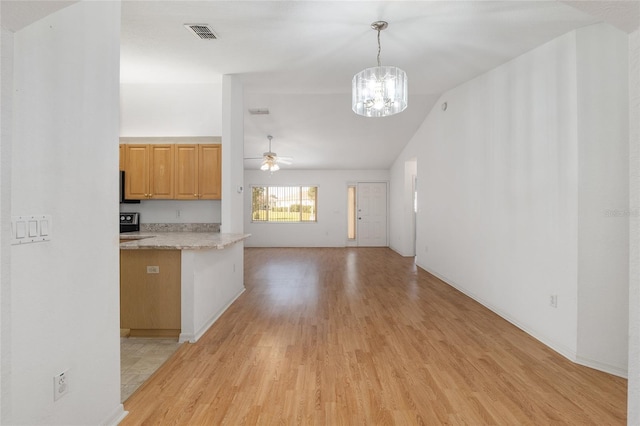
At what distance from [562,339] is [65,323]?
11.2 feet

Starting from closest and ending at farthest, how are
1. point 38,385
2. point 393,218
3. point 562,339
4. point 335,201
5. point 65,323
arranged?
1. point 38,385
2. point 65,323
3. point 562,339
4. point 393,218
5. point 335,201

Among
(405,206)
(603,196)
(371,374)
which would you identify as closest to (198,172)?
(371,374)

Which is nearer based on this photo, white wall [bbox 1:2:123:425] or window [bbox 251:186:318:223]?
white wall [bbox 1:2:123:425]

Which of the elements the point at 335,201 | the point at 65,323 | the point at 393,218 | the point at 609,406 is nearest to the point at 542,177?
the point at 609,406

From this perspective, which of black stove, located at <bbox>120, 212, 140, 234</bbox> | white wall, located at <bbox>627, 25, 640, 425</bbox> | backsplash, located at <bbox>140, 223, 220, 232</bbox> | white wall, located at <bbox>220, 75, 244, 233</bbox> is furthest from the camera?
backsplash, located at <bbox>140, 223, 220, 232</bbox>

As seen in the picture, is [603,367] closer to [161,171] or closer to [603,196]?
[603,196]

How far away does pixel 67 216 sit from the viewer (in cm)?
141

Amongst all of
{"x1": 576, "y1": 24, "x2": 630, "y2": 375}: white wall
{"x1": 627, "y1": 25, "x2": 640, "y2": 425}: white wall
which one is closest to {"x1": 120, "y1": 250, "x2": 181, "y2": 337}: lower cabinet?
{"x1": 627, "y1": 25, "x2": 640, "y2": 425}: white wall

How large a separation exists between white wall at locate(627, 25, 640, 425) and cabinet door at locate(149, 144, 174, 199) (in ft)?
15.0

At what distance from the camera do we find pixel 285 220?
378 inches

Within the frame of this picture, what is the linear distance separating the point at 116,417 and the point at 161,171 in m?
3.35

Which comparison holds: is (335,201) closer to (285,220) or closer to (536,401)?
(285,220)

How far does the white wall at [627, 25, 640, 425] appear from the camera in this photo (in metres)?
1.09

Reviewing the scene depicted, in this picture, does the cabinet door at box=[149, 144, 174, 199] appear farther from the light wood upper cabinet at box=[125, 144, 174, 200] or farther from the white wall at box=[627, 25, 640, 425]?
the white wall at box=[627, 25, 640, 425]
